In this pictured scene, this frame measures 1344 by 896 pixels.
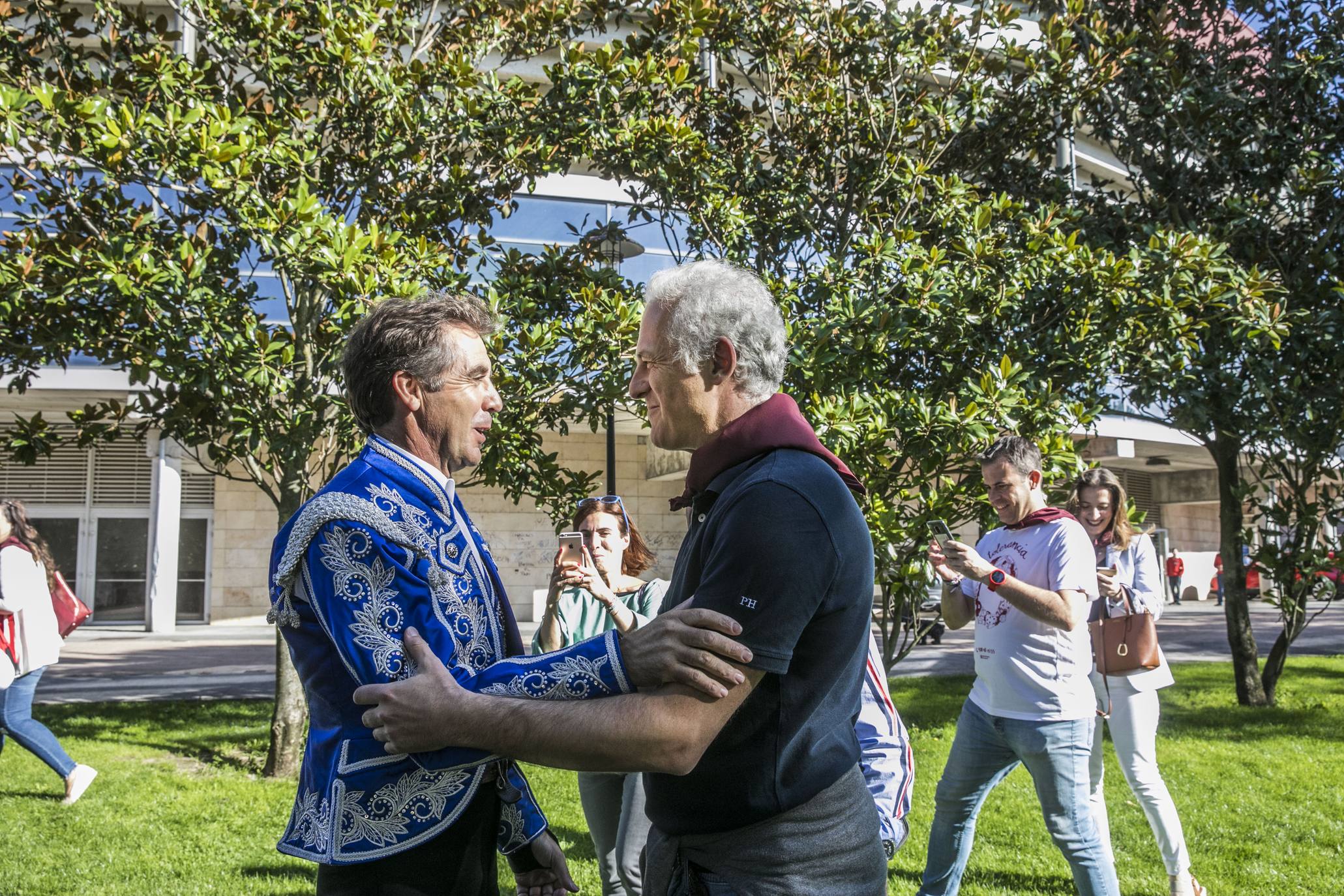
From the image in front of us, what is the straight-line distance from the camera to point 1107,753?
8672 millimetres

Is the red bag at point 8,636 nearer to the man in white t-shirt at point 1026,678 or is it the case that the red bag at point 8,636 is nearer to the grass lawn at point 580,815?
the grass lawn at point 580,815

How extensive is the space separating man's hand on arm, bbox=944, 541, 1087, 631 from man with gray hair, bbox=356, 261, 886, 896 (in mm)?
2048

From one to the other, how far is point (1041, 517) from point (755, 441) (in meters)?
2.87

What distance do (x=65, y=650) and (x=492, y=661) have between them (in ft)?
63.9

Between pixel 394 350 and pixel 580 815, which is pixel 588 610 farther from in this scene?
pixel 580 815

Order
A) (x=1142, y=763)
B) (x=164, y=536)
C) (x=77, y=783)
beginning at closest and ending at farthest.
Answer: (x=1142, y=763), (x=77, y=783), (x=164, y=536)

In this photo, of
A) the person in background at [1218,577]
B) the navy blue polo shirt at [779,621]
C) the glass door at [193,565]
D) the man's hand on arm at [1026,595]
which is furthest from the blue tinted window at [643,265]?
the person in background at [1218,577]

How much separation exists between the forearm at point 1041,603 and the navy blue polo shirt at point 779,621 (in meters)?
2.24

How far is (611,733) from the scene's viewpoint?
1.60 metres

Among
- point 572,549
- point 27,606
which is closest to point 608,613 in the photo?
point 572,549

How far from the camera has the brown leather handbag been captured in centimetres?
491

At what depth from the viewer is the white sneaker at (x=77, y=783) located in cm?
686

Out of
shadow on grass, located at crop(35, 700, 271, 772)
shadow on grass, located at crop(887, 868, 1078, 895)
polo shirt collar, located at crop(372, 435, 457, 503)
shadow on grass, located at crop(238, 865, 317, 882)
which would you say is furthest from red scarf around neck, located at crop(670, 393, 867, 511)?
shadow on grass, located at crop(35, 700, 271, 772)

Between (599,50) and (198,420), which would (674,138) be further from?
(198,420)
